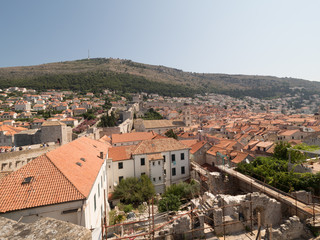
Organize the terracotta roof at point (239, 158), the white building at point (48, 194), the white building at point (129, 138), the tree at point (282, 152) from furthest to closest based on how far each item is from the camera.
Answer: the white building at point (129, 138) < the terracotta roof at point (239, 158) < the tree at point (282, 152) < the white building at point (48, 194)

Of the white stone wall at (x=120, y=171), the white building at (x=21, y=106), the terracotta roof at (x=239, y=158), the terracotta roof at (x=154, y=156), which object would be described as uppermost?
the white building at (x=21, y=106)

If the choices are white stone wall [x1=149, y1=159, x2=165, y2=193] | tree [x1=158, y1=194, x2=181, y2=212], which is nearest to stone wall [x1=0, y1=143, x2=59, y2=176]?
white stone wall [x1=149, y1=159, x2=165, y2=193]

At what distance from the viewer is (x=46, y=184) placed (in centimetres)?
965

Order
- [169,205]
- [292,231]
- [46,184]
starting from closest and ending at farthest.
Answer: [46,184] < [292,231] < [169,205]

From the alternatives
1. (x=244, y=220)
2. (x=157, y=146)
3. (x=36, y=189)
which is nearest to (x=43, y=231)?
(x=36, y=189)

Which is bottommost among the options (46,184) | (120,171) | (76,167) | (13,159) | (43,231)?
(120,171)

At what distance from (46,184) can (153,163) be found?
512 inches

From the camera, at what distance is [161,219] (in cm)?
1444

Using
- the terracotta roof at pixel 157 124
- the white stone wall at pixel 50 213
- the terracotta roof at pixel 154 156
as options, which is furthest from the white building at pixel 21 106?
the white stone wall at pixel 50 213

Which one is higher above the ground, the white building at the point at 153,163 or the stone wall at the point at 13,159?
the stone wall at the point at 13,159

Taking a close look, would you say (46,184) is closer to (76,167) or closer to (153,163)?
(76,167)

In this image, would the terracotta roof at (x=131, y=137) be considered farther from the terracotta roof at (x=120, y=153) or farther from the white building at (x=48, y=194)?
the white building at (x=48, y=194)

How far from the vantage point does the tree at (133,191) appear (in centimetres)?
1848

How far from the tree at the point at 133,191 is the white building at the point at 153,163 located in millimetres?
1422
